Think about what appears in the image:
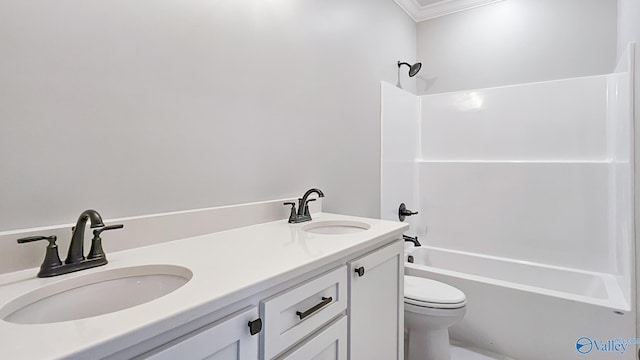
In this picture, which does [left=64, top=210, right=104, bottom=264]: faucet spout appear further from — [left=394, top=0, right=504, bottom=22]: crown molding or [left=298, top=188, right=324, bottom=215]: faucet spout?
[left=394, top=0, right=504, bottom=22]: crown molding

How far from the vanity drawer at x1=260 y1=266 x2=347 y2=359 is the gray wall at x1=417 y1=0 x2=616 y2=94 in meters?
2.47

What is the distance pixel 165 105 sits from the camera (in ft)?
3.60

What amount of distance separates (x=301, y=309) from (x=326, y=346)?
18 cm

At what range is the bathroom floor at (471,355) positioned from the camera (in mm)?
1926

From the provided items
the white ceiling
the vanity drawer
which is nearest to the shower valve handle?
the vanity drawer

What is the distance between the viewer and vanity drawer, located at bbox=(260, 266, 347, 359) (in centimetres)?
76

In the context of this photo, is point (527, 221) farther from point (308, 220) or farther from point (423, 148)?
point (308, 220)

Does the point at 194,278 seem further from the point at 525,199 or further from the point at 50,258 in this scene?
the point at 525,199

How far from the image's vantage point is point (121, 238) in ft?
3.17

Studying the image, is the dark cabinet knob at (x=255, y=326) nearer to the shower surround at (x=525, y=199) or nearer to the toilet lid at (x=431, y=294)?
the toilet lid at (x=431, y=294)

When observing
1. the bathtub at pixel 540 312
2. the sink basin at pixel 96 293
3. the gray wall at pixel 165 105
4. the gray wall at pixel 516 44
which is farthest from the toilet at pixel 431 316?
the gray wall at pixel 516 44

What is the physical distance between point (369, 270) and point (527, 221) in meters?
1.95

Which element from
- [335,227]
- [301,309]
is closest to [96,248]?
[301,309]

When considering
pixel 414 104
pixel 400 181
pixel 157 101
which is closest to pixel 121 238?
pixel 157 101
